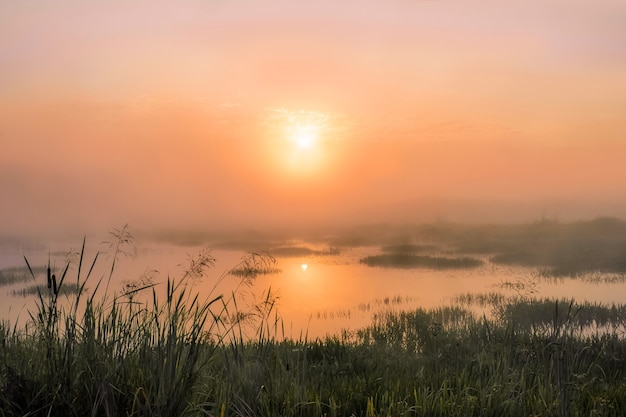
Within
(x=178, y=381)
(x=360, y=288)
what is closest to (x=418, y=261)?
(x=360, y=288)

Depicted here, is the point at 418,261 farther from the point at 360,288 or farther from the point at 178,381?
the point at 178,381

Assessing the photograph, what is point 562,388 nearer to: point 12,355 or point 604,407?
point 604,407

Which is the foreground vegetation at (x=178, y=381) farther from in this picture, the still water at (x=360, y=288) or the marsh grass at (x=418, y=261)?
the marsh grass at (x=418, y=261)

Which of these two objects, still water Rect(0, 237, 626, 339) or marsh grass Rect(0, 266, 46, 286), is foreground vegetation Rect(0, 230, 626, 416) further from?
marsh grass Rect(0, 266, 46, 286)

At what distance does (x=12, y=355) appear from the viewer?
19.6ft

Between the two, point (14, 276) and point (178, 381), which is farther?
point (14, 276)

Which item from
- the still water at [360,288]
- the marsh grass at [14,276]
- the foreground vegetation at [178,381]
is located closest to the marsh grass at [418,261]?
the still water at [360,288]

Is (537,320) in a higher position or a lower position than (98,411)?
lower

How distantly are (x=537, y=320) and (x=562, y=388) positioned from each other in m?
12.1

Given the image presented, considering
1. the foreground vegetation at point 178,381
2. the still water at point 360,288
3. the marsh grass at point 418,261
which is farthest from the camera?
the marsh grass at point 418,261

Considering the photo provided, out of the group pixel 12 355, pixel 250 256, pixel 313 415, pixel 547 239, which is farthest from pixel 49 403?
pixel 547 239

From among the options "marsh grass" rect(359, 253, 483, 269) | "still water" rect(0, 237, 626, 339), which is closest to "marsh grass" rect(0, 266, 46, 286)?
"still water" rect(0, 237, 626, 339)

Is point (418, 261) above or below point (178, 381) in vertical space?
below

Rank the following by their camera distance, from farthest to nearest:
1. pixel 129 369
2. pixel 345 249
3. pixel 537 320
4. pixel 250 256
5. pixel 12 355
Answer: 1. pixel 345 249
2. pixel 537 320
3. pixel 250 256
4. pixel 12 355
5. pixel 129 369
